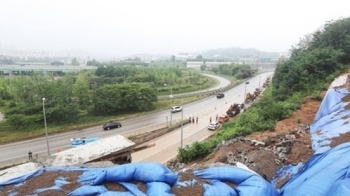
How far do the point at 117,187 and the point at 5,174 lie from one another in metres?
5.52

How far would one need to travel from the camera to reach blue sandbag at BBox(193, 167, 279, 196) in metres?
6.22

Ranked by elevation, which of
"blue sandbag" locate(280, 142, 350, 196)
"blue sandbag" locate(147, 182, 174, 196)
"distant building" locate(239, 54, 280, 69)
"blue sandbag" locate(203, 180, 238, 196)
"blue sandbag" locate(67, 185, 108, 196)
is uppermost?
"blue sandbag" locate(280, 142, 350, 196)

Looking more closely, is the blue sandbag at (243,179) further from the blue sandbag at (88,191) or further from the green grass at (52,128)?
the green grass at (52,128)

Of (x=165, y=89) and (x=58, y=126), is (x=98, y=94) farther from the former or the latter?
(x=165, y=89)

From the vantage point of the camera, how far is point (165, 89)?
45125mm

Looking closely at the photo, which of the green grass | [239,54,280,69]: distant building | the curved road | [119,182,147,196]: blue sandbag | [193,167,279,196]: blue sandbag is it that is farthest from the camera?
[239,54,280,69]: distant building

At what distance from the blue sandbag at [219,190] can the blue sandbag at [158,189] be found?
2.80 feet

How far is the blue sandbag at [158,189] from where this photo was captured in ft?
19.5

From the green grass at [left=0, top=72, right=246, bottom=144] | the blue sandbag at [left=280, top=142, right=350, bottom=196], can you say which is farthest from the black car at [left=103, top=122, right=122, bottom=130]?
the blue sandbag at [left=280, top=142, right=350, bottom=196]

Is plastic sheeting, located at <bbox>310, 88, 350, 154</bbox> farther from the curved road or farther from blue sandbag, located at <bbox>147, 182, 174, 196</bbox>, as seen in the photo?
the curved road

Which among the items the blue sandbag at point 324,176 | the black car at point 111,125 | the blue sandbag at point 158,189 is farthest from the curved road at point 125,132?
the blue sandbag at point 324,176

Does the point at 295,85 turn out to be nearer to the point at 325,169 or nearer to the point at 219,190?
the point at 325,169

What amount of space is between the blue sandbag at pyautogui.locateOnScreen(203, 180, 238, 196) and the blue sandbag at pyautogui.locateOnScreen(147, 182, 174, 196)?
2.80 ft

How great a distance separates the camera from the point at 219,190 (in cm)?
629
